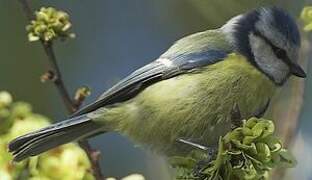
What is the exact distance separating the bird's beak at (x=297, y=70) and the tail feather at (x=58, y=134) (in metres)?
0.69

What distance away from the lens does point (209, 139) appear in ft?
9.00

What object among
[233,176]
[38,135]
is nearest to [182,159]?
[233,176]

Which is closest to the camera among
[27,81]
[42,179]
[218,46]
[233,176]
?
[233,176]

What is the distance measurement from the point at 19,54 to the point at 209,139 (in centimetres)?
182

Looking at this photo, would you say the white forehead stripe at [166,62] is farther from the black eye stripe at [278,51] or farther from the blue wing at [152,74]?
the black eye stripe at [278,51]

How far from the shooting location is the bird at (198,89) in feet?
9.03

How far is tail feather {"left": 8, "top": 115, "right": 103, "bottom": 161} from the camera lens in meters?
2.58

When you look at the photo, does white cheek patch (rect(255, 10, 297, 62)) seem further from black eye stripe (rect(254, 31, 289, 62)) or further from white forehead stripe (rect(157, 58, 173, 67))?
white forehead stripe (rect(157, 58, 173, 67))

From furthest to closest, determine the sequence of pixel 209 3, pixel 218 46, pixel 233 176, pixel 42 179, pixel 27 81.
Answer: pixel 27 81
pixel 209 3
pixel 218 46
pixel 42 179
pixel 233 176

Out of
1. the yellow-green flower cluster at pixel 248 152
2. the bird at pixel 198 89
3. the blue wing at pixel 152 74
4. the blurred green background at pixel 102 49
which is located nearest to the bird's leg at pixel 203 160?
the bird at pixel 198 89

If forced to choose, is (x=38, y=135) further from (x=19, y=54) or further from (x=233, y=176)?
(x=19, y=54)

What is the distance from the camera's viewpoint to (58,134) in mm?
2809

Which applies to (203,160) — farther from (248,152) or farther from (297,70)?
(297,70)

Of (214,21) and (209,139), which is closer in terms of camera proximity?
(209,139)
